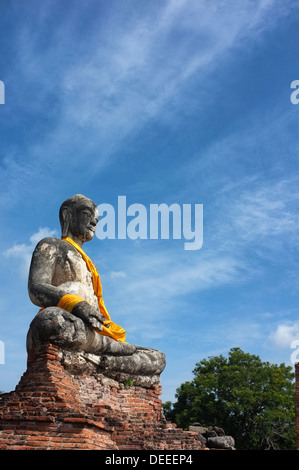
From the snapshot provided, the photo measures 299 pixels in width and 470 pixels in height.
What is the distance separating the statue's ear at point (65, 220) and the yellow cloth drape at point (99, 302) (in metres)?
0.15

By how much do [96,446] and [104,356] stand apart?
7.02ft

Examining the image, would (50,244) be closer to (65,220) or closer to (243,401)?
(65,220)

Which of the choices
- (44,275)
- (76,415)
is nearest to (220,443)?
(76,415)

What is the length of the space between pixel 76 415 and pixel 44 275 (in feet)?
10.1

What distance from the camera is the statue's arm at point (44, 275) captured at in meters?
10.3

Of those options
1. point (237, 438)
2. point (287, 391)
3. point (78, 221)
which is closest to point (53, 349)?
point (78, 221)

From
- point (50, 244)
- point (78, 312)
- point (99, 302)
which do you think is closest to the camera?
point (78, 312)

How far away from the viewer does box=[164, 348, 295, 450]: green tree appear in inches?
1032

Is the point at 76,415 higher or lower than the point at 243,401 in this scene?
lower

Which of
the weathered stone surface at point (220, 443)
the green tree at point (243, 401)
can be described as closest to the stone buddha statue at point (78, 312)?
the weathered stone surface at point (220, 443)

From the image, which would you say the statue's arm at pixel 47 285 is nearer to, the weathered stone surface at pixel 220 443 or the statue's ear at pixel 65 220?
the statue's ear at pixel 65 220

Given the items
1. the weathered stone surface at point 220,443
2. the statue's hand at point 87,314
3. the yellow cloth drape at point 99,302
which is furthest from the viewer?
the weathered stone surface at point 220,443

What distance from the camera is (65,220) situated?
11898 millimetres

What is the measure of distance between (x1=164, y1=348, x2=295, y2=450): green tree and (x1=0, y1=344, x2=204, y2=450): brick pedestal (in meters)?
16.9
